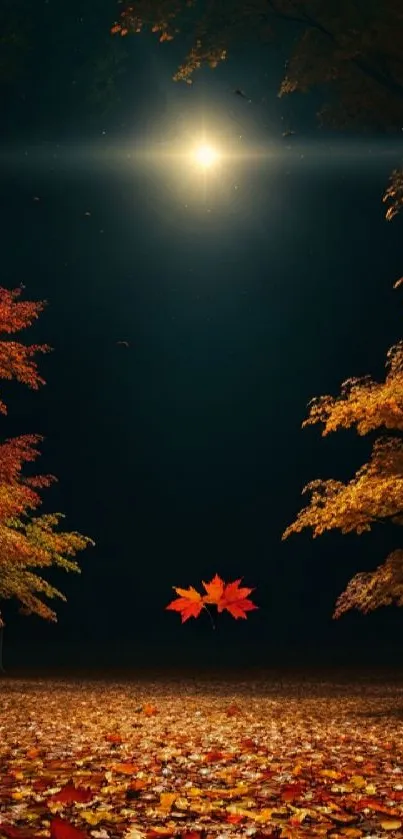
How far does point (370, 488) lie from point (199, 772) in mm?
6797

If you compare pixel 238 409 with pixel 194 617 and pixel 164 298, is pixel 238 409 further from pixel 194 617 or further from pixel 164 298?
pixel 194 617

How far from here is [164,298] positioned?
65.6 m

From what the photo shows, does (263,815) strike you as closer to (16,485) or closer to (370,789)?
(370,789)

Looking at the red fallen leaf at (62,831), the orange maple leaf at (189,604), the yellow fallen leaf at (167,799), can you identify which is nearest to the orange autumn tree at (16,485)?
the yellow fallen leaf at (167,799)

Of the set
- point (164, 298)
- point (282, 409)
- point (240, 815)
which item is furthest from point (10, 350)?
point (164, 298)

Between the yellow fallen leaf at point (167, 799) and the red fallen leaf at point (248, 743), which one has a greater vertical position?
the red fallen leaf at point (248, 743)

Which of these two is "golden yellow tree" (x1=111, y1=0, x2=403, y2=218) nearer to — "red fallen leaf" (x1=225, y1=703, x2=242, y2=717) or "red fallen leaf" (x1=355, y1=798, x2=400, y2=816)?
"red fallen leaf" (x1=355, y1=798, x2=400, y2=816)

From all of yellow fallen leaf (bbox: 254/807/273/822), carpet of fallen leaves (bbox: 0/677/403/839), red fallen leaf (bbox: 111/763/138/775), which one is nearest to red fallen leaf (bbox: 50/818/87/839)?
carpet of fallen leaves (bbox: 0/677/403/839)

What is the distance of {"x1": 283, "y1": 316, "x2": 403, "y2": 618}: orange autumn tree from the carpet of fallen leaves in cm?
198

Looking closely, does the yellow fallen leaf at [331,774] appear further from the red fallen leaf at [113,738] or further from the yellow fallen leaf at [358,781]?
the red fallen leaf at [113,738]

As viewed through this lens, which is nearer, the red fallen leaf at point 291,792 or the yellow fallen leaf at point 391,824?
the yellow fallen leaf at point 391,824

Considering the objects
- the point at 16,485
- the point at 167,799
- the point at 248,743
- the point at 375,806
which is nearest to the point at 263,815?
the point at 167,799

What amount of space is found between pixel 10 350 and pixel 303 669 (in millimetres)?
17326

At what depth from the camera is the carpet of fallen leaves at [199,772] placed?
5836 mm
